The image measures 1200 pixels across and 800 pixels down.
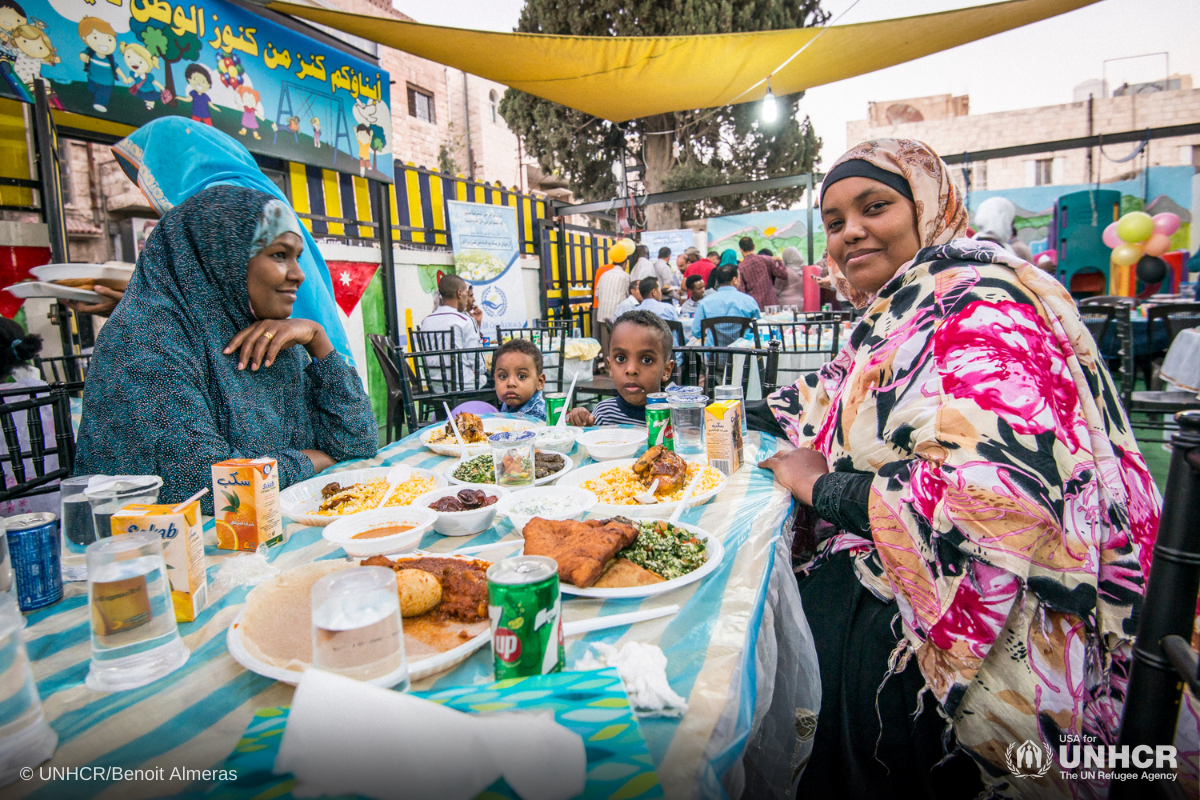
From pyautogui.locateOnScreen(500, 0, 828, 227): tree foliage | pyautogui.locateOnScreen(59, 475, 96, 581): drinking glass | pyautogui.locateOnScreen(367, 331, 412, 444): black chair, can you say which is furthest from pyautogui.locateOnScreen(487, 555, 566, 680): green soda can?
pyautogui.locateOnScreen(500, 0, 828, 227): tree foliage

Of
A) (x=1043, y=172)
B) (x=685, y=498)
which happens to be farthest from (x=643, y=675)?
(x=1043, y=172)

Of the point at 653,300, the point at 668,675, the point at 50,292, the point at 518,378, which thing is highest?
the point at 653,300

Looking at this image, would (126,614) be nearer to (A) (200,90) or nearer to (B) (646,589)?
(B) (646,589)

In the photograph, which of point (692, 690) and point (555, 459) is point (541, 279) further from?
point (692, 690)

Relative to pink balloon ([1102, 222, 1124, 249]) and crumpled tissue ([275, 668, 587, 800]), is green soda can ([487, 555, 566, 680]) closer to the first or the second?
crumpled tissue ([275, 668, 587, 800])

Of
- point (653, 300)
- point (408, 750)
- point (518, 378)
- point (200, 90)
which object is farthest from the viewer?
point (653, 300)

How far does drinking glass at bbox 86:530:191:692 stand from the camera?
0.91m

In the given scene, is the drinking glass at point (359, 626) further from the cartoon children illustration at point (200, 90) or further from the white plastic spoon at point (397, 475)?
the cartoon children illustration at point (200, 90)

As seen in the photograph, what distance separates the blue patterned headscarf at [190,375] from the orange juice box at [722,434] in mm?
1372

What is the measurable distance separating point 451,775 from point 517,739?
0.08 m

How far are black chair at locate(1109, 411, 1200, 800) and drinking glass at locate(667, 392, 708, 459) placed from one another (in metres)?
1.32

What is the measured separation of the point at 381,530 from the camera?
1409 millimetres

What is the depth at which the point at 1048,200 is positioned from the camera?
12.7 m

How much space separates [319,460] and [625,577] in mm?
1499
